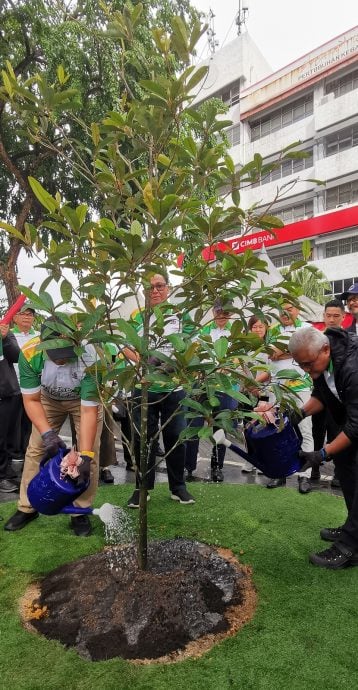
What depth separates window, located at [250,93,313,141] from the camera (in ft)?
83.3

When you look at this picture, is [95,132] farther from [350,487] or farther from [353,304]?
[353,304]

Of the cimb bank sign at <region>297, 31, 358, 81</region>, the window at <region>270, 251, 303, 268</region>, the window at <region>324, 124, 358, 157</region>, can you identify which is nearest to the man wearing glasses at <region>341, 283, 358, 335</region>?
the window at <region>270, 251, 303, 268</region>

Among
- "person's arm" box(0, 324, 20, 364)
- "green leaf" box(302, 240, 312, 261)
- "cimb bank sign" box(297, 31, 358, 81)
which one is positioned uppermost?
"cimb bank sign" box(297, 31, 358, 81)

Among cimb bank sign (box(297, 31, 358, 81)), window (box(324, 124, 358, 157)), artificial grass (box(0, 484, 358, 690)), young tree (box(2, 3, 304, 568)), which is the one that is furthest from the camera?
window (box(324, 124, 358, 157))

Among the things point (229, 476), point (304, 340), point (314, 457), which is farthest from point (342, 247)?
point (304, 340)

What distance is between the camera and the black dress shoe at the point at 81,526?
3.01m

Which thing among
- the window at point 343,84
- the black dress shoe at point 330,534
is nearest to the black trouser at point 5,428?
the black dress shoe at point 330,534

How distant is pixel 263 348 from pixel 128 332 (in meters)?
0.59

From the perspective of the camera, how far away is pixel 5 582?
96.4 inches

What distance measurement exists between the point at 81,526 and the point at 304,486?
1865mm

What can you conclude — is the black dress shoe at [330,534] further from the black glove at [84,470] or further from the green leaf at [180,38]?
the green leaf at [180,38]

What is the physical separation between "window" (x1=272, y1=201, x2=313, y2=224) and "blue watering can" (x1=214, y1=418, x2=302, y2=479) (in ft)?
78.6

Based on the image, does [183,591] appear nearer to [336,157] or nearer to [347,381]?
[347,381]

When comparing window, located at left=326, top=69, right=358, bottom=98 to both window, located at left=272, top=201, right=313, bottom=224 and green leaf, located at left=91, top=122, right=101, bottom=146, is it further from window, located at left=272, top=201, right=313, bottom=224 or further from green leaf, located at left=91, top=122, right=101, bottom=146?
green leaf, located at left=91, top=122, right=101, bottom=146
